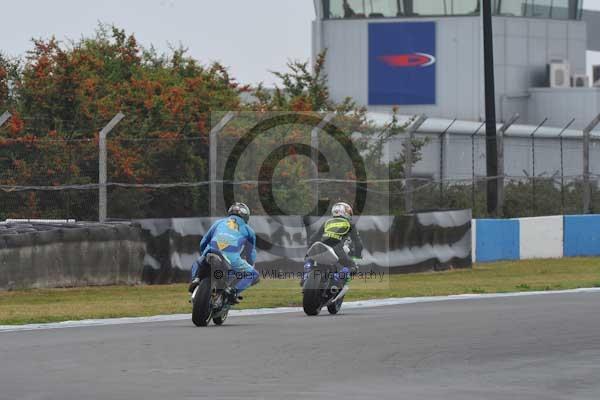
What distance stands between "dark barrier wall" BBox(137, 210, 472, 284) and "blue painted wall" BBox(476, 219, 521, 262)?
188cm

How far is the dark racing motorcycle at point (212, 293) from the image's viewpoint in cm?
1634

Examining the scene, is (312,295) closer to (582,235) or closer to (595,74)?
(582,235)

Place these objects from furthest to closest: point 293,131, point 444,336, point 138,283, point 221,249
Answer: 1. point 293,131
2. point 138,283
3. point 221,249
4. point 444,336

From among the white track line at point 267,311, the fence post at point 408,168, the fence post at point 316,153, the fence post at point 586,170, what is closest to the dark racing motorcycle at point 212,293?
the white track line at point 267,311

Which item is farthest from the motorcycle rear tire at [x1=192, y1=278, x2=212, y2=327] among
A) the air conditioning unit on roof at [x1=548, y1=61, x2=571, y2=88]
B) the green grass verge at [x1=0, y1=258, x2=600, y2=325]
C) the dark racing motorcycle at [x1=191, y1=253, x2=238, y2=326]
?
the air conditioning unit on roof at [x1=548, y1=61, x2=571, y2=88]

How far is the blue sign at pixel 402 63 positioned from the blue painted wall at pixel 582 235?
27371 mm

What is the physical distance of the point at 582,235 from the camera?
35.0m

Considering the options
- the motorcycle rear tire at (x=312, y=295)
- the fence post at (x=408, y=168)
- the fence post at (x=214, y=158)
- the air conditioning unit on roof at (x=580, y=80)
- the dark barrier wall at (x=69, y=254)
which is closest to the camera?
the motorcycle rear tire at (x=312, y=295)

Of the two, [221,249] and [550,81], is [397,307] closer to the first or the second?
[221,249]

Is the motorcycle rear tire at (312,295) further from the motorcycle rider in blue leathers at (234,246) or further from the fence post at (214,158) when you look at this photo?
the fence post at (214,158)

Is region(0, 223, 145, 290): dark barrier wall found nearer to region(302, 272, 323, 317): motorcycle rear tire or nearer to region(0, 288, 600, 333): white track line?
region(0, 288, 600, 333): white track line

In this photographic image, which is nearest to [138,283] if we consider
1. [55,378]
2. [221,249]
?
[221,249]

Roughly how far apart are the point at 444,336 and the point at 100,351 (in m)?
3.55

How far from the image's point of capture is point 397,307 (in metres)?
20.4
